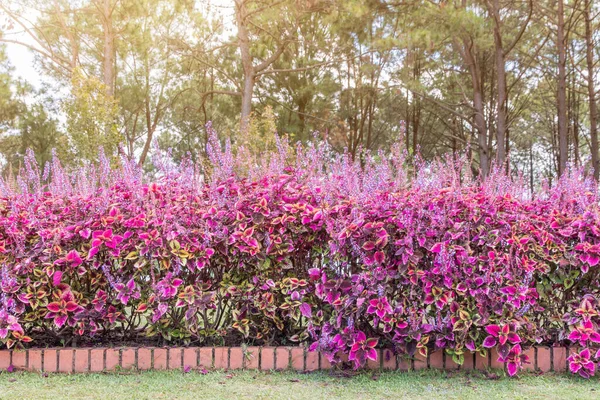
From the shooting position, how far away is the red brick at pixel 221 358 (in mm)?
3207

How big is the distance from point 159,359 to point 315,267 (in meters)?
1.04

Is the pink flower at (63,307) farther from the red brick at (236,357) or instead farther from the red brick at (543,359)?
the red brick at (543,359)

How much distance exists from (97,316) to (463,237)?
6.88 ft

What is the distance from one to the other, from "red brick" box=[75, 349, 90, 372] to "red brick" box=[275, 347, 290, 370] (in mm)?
1073

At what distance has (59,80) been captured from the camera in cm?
2127

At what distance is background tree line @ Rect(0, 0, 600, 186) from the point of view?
1272 centimetres

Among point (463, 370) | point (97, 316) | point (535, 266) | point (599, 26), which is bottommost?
point (463, 370)

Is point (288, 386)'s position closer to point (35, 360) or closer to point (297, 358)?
point (297, 358)

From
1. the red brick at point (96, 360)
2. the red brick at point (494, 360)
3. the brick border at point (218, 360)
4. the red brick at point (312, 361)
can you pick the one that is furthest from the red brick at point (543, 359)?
the red brick at point (96, 360)

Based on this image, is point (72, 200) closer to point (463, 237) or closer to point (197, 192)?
point (197, 192)

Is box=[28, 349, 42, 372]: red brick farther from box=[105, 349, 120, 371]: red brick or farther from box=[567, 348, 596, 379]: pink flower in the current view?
box=[567, 348, 596, 379]: pink flower

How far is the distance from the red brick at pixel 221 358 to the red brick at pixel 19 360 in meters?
1.08

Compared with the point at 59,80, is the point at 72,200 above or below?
below

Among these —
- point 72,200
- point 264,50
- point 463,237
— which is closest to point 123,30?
point 264,50
